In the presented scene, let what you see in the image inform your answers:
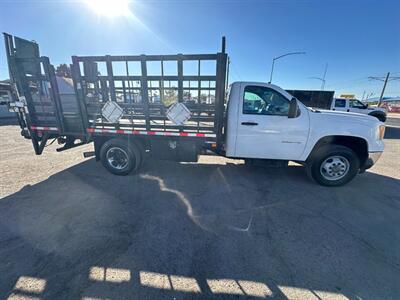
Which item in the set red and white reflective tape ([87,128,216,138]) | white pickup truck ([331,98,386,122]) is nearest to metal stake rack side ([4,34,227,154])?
red and white reflective tape ([87,128,216,138])

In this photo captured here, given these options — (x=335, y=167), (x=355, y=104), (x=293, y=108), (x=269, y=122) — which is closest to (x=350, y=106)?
(x=355, y=104)

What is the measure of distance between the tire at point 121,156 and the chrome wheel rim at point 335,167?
4256mm

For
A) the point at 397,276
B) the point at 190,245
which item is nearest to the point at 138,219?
the point at 190,245

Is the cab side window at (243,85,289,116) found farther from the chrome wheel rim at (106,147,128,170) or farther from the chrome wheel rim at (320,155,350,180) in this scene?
the chrome wheel rim at (106,147,128,170)

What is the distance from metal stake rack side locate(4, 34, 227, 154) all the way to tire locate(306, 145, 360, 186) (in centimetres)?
217

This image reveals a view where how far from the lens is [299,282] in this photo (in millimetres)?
2043

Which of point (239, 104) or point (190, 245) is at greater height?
point (239, 104)

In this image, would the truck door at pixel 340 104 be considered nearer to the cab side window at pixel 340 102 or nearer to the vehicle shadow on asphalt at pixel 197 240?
the cab side window at pixel 340 102

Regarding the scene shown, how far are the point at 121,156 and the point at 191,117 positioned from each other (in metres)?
2.02

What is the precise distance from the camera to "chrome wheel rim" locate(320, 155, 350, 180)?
4154 millimetres

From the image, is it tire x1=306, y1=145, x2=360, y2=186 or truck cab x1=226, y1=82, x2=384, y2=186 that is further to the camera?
tire x1=306, y1=145, x2=360, y2=186

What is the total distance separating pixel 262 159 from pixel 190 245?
259 cm

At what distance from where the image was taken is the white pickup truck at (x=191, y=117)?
12.9 ft

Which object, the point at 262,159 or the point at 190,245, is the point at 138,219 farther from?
the point at 262,159
